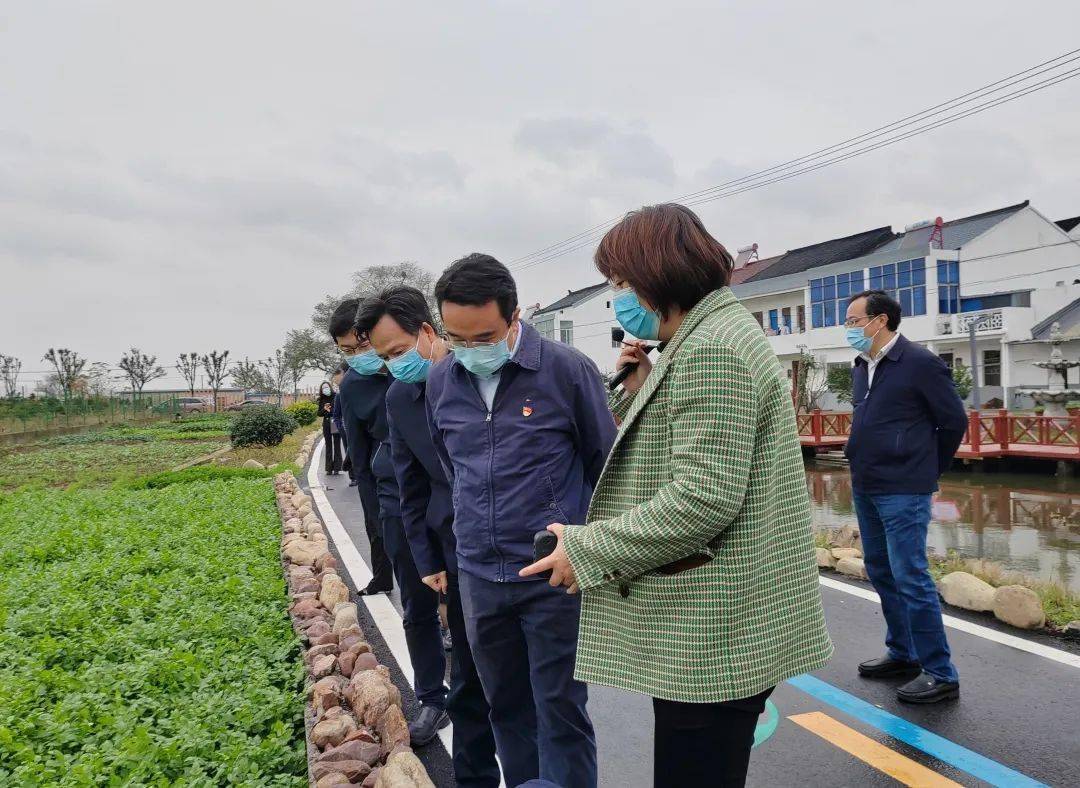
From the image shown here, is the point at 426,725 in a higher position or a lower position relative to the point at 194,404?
lower

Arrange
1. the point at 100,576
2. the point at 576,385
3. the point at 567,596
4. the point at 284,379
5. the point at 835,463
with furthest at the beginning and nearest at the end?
the point at 284,379, the point at 835,463, the point at 100,576, the point at 576,385, the point at 567,596

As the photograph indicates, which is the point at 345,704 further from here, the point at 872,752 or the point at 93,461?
the point at 93,461

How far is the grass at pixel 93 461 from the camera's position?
18.0m

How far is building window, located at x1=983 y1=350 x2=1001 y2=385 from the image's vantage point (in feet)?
111

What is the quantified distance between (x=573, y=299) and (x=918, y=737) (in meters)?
59.9

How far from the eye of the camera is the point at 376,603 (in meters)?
6.45

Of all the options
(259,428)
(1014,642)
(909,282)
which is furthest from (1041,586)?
(909,282)

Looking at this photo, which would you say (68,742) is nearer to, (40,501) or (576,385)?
(576,385)

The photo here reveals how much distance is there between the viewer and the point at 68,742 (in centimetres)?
358

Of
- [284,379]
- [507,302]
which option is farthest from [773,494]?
[284,379]

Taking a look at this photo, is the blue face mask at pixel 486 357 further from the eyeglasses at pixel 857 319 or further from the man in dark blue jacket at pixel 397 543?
the eyeglasses at pixel 857 319

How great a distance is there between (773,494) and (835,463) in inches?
938

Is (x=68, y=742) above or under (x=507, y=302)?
under

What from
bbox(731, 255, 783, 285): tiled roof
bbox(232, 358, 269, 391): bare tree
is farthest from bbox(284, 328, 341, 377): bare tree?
bbox(731, 255, 783, 285): tiled roof
